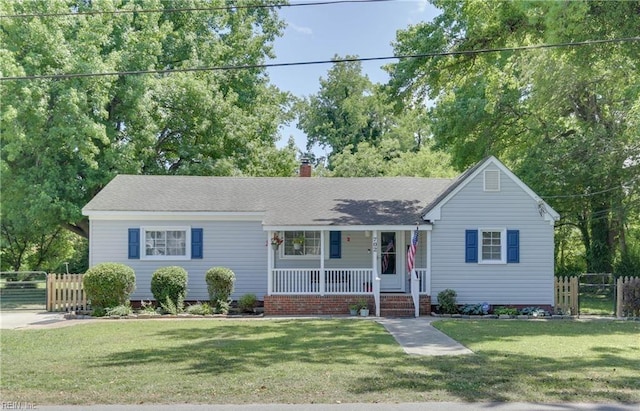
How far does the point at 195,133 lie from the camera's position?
88.8 feet

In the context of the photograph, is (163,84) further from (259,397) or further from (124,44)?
(259,397)

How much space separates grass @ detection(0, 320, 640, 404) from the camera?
7.10 m

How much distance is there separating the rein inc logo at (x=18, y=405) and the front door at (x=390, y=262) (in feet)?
42.4

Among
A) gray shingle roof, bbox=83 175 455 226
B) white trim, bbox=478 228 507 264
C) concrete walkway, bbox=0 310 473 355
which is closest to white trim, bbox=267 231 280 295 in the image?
gray shingle roof, bbox=83 175 455 226

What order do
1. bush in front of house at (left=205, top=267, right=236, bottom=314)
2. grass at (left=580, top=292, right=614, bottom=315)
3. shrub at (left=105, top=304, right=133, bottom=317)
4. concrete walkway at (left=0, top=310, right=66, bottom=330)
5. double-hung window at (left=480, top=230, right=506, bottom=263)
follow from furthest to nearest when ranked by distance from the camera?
Result: grass at (left=580, top=292, right=614, bottom=315)
double-hung window at (left=480, top=230, right=506, bottom=263)
bush in front of house at (left=205, top=267, right=236, bottom=314)
shrub at (left=105, top=304, right=133, bottom=317)
concrete walkway at (left=0, top=310, right=66, bottom=330)

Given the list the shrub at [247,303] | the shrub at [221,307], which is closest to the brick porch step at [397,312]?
the shrub at [247,303]

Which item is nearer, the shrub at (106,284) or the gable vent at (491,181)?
the shrub at (106,284)

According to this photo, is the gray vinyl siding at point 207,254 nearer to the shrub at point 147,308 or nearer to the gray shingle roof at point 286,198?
the shrub at point 147,308

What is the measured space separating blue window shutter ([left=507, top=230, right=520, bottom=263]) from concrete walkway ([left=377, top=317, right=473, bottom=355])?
3609mm

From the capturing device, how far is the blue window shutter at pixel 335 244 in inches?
731

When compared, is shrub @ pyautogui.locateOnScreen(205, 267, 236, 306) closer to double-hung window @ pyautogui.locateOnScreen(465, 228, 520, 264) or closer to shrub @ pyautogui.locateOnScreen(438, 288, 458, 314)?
shrub @ pyautogui.locateOnScreen(438, 288, 458, 314)

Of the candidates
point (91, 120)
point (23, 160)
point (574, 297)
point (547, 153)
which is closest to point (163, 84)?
point (91, 120)

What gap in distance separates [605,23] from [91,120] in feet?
62.3

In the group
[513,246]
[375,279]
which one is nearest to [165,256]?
[375,279]
